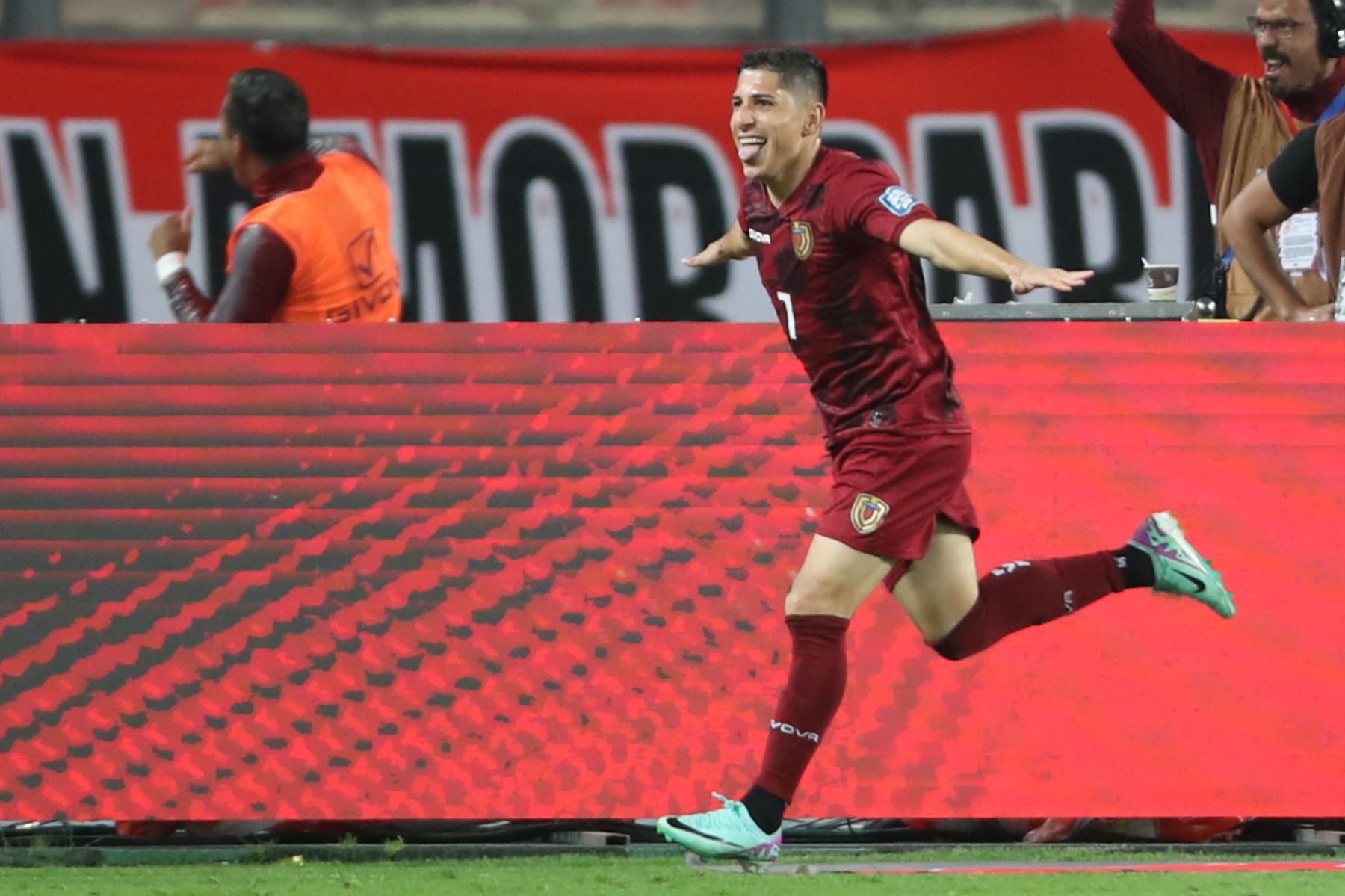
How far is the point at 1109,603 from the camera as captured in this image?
18.7ft

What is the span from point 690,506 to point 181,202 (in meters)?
4.27

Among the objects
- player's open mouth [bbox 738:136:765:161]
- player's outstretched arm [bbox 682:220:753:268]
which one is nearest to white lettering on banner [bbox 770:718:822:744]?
player's outstretched arm [bbox 682:220:753:268]

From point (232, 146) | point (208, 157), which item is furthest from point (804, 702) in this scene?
point (208, 157)

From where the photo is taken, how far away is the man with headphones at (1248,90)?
6.57m

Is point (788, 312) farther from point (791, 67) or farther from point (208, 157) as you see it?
point (208, 157)

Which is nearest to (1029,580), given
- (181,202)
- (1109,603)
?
(1109,603)

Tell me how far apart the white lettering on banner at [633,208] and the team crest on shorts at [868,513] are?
4.40 metres

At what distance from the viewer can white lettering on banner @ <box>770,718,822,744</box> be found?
493cm

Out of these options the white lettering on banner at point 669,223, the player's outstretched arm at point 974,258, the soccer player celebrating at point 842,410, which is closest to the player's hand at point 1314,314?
the soccer player celebrating at point 842,410

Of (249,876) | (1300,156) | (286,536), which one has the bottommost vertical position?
(249,876)

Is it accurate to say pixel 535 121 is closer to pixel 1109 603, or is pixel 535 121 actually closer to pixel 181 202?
pixel 181 202

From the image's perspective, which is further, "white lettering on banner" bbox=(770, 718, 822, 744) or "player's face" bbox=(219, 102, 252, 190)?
"player's face" bbox=(219, 102, 252, 190)

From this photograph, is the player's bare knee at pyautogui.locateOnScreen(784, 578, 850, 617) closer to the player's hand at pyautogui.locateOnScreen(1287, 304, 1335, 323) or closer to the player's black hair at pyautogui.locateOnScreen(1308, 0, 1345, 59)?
the player's hand at pyautogui.locateOnScreen(1287, 304, 1335, 323)

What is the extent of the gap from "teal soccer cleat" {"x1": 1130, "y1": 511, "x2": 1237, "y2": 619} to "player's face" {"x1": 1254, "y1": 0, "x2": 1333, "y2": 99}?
5.92 ft
